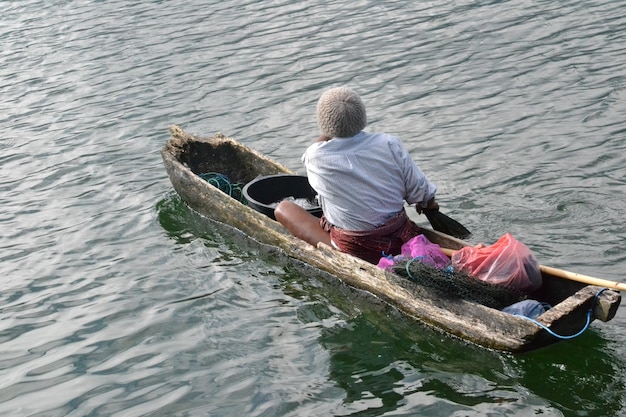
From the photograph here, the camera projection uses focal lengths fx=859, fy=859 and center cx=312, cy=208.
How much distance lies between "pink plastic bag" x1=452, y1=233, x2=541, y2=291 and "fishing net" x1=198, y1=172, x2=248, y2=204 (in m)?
3.66

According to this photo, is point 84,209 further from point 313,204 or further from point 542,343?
point 542,343

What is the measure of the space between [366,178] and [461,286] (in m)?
1.22

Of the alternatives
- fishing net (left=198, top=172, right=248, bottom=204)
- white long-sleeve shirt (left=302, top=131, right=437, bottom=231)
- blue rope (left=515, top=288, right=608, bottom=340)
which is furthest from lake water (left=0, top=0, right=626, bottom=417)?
white long-sleeve shirt (left=302, top=131, right=437, bottom=231)

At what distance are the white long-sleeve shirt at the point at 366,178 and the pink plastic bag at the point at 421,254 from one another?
1.14 feet

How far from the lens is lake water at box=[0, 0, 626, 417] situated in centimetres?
636

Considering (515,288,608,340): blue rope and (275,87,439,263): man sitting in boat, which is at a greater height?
(275,87,439,263): man sitting in boat

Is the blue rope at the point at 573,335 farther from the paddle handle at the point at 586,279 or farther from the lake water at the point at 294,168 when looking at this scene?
the lake water at the point at 294,168

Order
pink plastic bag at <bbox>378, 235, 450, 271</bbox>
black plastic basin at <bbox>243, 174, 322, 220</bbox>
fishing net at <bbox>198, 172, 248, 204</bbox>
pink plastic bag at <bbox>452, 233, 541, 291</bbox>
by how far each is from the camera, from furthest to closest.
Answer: fishing net at <bbox>198, 172, 248, 204</bbox> → black plastic basin at <bbox>243, 174, 322, 220</bbox> → pink plastic bag at <bbox>378, 235, 450, 271</bbox> → pink plastic bag at <bbox>452, 233, 541, 291</bbox>

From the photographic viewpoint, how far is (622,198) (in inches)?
328

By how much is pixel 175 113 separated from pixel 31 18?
8195mm

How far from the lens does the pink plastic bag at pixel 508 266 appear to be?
627 centimetres

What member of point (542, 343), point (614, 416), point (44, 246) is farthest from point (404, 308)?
point (44, 246)

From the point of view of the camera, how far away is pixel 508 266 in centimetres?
629

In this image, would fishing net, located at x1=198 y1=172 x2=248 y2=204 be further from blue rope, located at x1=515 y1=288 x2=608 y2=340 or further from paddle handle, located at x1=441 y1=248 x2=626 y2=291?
blue rope, located at x1=515 y1=288 x2=608 y2=340
